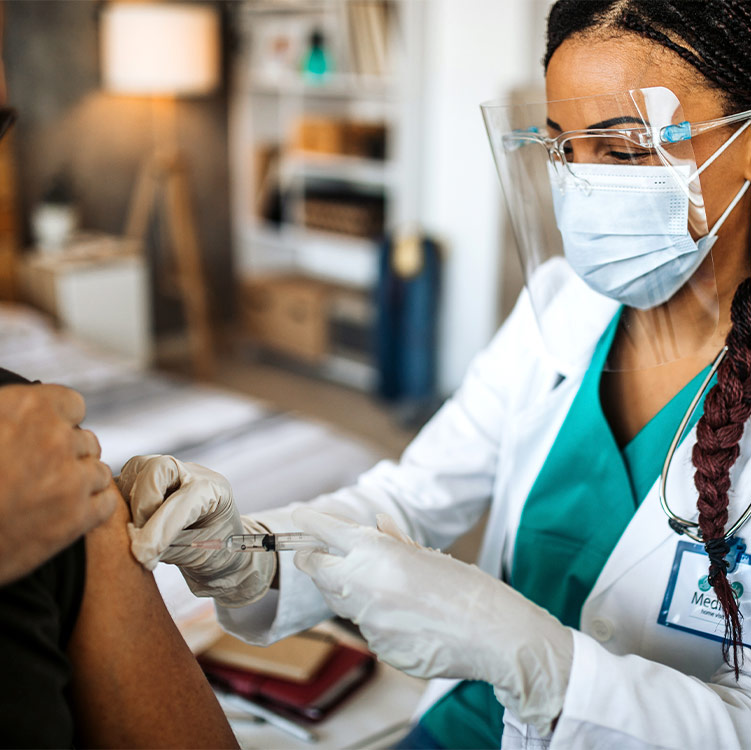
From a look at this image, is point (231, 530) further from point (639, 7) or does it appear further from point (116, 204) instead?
point (116, 204)

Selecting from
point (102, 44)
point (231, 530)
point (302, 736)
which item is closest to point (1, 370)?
point (231, 530)

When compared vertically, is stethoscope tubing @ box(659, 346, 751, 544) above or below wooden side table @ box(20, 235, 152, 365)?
above

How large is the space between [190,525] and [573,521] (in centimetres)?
48

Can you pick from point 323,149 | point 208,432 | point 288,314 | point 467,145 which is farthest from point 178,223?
point 208,432

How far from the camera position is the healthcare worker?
2.49 ft

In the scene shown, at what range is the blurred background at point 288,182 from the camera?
350 cm

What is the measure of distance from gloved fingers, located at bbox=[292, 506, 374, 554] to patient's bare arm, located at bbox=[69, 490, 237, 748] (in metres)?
0.15

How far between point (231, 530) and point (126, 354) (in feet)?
9.44

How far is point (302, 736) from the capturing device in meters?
1.03

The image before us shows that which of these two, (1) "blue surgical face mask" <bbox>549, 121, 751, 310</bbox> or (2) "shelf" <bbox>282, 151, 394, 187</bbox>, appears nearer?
(1) "blue surgical face mask" <bbox>549, 121, 751, 310</bbox>

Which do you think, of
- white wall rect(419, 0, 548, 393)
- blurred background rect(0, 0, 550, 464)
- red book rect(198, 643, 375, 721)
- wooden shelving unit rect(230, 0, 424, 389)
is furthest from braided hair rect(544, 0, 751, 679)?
wooden shelving unit rect(230, 0, 424, 389)

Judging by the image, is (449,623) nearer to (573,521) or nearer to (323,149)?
(573,521)

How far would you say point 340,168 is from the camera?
13.2 ft

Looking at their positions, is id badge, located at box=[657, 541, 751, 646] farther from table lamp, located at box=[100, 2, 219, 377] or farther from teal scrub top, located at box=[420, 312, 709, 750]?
table lamp, located at box=[100, 2, 219, 377]
